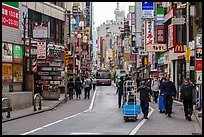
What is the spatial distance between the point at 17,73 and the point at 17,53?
5.35ft

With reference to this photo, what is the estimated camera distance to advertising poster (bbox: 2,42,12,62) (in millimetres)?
32625

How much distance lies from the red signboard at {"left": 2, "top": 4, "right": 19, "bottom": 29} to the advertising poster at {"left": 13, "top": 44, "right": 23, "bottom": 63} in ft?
5.62

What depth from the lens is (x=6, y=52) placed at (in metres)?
33.1

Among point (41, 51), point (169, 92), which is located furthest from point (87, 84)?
point (169, 92)

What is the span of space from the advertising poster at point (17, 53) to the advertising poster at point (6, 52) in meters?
0.87

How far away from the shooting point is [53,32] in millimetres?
47188

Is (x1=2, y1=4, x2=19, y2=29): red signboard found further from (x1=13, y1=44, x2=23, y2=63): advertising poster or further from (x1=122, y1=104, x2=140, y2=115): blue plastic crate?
(x1=122, y1=104, x2=140, y2=115): blue plastic crate

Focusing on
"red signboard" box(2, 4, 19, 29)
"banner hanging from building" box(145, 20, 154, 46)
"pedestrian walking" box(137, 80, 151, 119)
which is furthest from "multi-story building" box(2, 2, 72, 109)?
"banner hanging from building" box(145, 20, 154, 46)

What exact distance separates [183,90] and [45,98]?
58.6 ft

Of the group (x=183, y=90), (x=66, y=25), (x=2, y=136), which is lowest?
(x=2, y=136)

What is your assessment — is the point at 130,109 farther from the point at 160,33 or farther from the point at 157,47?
the point at 160,33

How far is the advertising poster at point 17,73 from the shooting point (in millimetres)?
35031

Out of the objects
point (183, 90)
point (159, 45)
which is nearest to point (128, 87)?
point (183, 90)

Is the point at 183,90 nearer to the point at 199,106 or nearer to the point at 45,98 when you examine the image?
the point at 199,106
